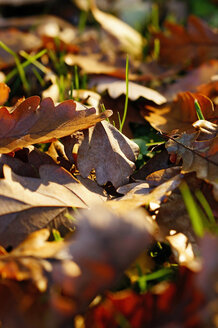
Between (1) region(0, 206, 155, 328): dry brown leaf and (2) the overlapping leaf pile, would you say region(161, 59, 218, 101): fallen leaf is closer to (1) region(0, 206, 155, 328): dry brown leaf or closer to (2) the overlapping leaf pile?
(2) the overlapping leaf pile

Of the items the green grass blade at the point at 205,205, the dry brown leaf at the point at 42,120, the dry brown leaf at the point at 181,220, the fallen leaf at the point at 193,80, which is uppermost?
the dry brown leaf at the point at 42,120

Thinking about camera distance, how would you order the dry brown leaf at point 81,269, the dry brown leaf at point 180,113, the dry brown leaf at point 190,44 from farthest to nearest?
the dry brown leaf at point 190,44 → the dry brown leaf at point 180,113 → the dry brown leaf at point 81,269

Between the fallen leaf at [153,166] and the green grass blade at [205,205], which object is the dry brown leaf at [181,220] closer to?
the green grass blade at [205,205]

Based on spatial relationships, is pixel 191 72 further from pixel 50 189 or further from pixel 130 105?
pixel 50 189

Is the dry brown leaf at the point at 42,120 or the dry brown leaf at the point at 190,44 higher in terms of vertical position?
the dry brown leaf at the point at 42,120

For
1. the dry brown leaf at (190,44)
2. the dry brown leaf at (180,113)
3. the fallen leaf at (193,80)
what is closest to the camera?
the dry brown leaf at (180,113)

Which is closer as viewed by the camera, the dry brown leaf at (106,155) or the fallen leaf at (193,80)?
the dry brown leaf at (106,155)

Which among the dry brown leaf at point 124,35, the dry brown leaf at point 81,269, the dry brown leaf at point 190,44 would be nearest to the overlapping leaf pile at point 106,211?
the dry brown leaf at point 81,269
